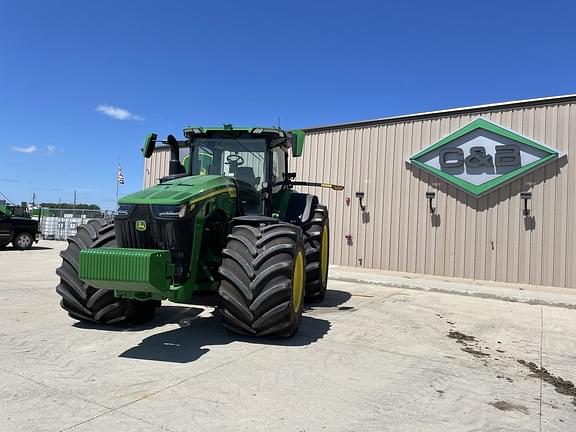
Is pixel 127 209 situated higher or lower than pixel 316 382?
higher

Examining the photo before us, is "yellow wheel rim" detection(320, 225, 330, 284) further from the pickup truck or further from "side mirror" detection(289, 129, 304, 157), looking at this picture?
the pickup truck

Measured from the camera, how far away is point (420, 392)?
13.7 ft

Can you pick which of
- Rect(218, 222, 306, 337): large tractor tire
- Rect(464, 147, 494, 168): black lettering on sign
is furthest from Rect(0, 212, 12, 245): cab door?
Rect(464, 147, 494, 168): black lettering on sign

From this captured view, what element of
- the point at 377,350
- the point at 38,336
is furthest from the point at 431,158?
the point at 38,336

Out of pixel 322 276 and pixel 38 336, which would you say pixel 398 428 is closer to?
pixel 38 336

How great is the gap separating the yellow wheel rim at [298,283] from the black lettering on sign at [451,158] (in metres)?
9.06

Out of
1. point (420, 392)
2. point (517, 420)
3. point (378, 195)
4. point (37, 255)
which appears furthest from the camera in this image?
point (37, 255)

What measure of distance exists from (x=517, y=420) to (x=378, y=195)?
11.6 metres

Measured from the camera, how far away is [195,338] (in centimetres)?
562

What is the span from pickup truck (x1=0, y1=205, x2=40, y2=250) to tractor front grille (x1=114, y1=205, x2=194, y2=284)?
52.1ft

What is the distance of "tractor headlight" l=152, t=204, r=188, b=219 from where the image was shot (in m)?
5.17

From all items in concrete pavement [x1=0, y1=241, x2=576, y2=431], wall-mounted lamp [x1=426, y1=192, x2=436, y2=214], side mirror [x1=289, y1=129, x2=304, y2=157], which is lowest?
concrete pavement [x1=0, y1=241, x2=576, y2=431]

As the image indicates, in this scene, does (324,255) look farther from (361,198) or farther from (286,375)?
(361,198)

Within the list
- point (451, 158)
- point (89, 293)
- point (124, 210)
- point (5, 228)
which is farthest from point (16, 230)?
point (451, 158)
